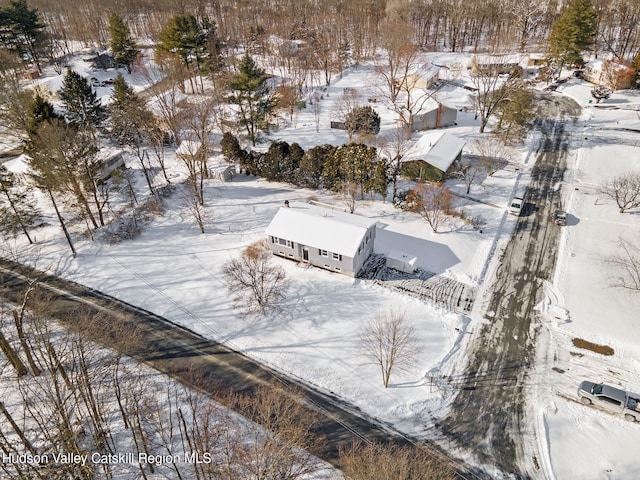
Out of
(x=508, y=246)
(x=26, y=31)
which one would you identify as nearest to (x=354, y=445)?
(x=508, y=246)

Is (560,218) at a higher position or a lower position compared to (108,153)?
lower

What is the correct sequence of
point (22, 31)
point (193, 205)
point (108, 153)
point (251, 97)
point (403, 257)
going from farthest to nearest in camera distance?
1. point (22, 31)
2. point (251, 97)
3. point (108, 153)
4. point (193, 205)
5. point (403, 257)

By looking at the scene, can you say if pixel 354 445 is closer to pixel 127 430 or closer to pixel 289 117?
pixel 127 430

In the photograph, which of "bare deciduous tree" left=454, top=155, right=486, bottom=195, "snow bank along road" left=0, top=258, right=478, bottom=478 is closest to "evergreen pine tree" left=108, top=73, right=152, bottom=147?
→ "snow bank along road" left=0, top=258, right=478, bottom=478

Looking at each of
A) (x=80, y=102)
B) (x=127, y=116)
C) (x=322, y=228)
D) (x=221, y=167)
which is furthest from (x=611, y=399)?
(x=80, y=102)

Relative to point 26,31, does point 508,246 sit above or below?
below

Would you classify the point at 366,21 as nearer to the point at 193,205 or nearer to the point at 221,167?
the point at 221,167
